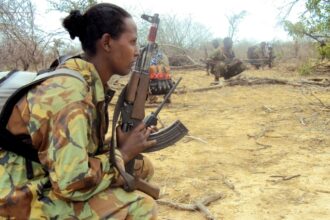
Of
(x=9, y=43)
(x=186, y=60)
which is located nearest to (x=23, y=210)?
(x=9, y=43)

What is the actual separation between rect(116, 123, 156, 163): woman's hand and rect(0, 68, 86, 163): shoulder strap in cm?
39

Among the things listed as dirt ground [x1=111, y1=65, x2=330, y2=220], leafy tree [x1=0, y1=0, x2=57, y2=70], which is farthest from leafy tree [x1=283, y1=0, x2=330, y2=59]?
leafy tree [x1=0, y1=0, x2=57, y2=70]

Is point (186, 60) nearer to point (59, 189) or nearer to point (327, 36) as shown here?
point (327, 36)

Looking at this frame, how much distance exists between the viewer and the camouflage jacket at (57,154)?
5.48 ft

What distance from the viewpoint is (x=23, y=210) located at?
1.82 meters

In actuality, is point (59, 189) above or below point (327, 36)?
below

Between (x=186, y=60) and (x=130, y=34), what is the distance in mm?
16420

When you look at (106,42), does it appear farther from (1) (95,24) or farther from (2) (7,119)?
(2) (7,119)

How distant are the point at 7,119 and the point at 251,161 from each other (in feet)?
10.4

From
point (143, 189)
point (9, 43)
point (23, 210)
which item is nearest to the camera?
point (23, 210)

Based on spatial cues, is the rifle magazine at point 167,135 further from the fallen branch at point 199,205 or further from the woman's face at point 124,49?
the fallen branch at point 199,205

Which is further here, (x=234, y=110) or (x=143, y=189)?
(x=234, y=110)

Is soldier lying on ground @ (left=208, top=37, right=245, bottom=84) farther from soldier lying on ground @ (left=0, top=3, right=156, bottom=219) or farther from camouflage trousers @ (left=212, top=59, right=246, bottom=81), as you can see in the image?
soldier lying on ground @ (left=0, top=3, right=156, bottom=219)

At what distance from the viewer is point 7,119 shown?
1778 mm
